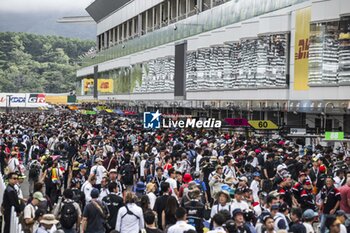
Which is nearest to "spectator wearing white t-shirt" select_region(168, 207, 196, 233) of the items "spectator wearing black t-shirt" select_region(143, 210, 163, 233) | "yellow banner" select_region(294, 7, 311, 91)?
"spectator wearing black t-shirt" select_region(143, 210, 163, 233)

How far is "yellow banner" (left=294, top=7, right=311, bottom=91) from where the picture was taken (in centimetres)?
3228

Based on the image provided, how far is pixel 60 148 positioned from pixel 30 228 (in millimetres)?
16040

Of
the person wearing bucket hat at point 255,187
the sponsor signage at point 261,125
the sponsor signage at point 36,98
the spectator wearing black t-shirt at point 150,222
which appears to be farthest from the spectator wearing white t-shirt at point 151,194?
the sponsor signage at point 36,98

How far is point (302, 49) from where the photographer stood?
108 feet

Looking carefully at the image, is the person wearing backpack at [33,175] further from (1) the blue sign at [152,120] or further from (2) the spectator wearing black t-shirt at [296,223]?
(2) the spectator wearing black t-shirt at [296,223]

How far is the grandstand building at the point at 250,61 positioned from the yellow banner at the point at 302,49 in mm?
40

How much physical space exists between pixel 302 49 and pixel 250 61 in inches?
216

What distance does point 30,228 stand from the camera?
38.0 ft

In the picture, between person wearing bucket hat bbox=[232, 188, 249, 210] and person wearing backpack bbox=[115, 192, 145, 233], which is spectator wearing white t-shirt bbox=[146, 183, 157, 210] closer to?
person wearing bucket hat bbox=[232, 188, 249, 210]

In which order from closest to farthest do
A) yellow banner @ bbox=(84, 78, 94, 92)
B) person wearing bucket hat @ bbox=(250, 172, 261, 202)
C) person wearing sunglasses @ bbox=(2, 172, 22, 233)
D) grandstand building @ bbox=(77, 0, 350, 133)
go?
person wearing sunglasses @ bbox=(2, 172, 22, 233) < person wearing bucket hat @ bbox=(250, 172, 261, 202) < grandstand building @ bbox=(77, 0, 350, 133) < yellow banner @ bbox=(84, 78, 94, 92)

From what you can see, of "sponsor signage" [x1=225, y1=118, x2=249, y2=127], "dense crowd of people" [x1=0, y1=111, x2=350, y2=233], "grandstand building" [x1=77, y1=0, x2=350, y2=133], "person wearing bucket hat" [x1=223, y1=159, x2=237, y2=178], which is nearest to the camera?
"dense crowd of people" [x1=0, y1=111, x2=350, y2=233]

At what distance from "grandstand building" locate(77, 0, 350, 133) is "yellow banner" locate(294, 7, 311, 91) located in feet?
0.13

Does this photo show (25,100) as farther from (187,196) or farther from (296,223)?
(296,223)

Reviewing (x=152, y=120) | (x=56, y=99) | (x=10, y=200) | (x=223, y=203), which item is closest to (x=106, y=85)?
(x=152, y=120)
